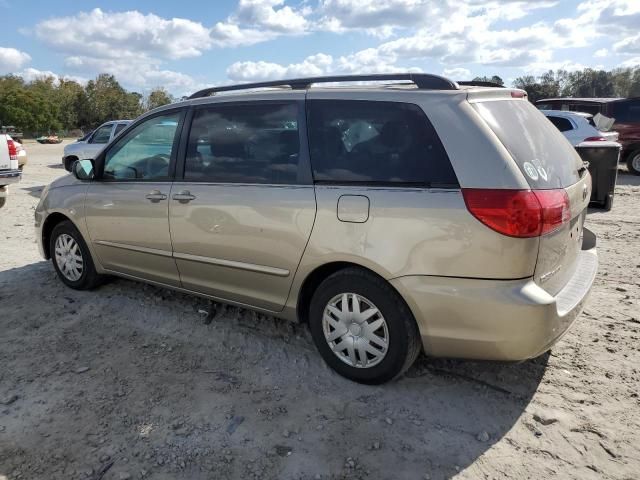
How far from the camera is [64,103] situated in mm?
75625

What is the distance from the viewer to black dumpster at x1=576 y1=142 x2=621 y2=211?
23.7 feet

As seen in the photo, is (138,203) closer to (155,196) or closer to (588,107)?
(155,196)

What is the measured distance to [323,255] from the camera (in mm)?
3199

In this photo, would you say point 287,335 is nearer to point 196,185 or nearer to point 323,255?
point 323,255

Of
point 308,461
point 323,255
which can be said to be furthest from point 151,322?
point 308,461

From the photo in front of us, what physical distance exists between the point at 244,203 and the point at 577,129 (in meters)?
9.11

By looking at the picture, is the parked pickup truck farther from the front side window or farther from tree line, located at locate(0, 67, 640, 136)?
tree line, located at locate(0, 67, 640, 136)

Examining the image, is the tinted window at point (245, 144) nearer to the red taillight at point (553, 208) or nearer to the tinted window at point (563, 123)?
the red taillight at point (553, 208)

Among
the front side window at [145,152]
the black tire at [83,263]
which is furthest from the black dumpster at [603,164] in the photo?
the black tire at [83,263]

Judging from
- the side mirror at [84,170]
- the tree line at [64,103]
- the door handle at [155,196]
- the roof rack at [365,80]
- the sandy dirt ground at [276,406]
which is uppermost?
the tree line at [64,103]

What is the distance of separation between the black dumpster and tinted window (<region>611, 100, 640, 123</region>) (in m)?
7.00

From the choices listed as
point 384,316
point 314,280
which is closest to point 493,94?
point 384,316

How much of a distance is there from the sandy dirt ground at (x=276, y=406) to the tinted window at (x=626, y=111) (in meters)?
10.7

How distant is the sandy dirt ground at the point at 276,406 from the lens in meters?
2.61
